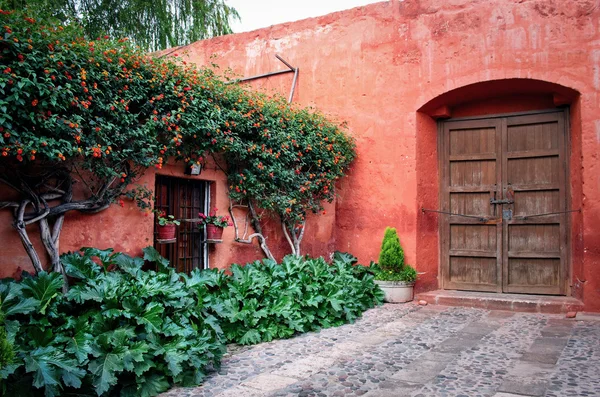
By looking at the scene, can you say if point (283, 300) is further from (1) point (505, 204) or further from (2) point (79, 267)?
(1) point (505, 204)

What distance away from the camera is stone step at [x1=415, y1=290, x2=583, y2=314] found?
21.0ft

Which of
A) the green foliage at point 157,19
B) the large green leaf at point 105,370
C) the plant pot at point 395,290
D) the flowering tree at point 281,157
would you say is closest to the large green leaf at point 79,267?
the large green leaf at point 105,370

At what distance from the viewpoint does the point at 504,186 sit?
290 inches

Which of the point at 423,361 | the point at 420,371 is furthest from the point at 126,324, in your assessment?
the point at 423,361

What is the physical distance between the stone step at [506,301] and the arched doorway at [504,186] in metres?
0.28

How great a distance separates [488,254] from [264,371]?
184 inches

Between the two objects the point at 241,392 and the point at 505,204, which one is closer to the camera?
the point at 241,392

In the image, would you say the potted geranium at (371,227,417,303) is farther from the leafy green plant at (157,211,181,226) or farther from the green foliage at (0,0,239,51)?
the green foliage at (0,0,239,51)

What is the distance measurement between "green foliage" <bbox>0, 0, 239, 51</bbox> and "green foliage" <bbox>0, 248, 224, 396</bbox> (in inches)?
273

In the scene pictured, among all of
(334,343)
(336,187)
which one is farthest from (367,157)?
(334,343)

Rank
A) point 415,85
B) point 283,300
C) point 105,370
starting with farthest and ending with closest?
point 415,85 → point 283,300 → point 105,370

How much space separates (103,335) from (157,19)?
10266mm

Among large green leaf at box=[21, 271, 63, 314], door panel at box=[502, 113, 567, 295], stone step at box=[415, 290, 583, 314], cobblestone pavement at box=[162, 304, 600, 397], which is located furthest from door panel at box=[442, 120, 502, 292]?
large green leaf at box=[21, 271, 63, 314]

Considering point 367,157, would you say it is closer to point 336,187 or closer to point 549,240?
point 336,187
